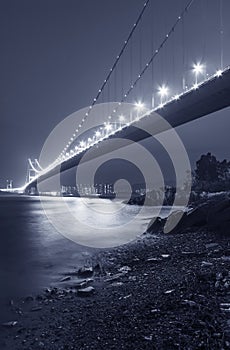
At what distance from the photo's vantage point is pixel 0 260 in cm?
982

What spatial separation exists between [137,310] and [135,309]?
2.3 inches

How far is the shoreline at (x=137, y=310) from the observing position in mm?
3344


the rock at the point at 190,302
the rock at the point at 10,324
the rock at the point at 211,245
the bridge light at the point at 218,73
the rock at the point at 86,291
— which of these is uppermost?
the bridge light at the point at 218,73

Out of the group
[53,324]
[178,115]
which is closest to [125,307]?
[53,324]

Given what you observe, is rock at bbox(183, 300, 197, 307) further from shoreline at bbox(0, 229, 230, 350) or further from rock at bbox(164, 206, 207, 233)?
rock at bbox(164, 206, 207, 233)

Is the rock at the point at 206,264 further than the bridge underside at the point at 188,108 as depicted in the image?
No

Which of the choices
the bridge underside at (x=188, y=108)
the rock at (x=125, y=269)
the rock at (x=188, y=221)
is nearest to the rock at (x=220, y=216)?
the rock at (x=188, y=221)

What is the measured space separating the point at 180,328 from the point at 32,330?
188 cm

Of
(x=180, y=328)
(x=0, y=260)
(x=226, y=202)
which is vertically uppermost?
(x=226, y=202)

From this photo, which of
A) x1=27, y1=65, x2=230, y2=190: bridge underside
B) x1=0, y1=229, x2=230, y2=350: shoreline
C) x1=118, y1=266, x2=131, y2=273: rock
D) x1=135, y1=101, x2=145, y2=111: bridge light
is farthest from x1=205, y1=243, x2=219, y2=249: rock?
x1=135, y1=101, x2=145, y2=111: bridge light

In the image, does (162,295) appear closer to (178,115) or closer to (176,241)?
(176,241)

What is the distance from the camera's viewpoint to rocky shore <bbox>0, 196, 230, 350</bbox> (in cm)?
335

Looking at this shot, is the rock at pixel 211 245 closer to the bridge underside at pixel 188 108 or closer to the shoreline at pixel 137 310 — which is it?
the shoreline at pixel 137 310

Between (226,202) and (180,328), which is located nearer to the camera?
(180,328)
